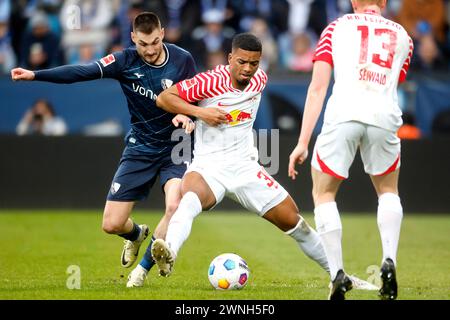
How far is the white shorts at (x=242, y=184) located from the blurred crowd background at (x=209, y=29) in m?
8.99

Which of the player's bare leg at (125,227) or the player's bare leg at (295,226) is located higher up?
the player's bare leg at (295,226)

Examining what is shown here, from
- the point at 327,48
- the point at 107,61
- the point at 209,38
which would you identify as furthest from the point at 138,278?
the point at 209,38

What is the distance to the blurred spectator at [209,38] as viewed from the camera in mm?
17547

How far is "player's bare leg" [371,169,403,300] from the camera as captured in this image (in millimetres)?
7008

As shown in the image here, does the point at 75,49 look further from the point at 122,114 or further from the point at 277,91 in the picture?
the point at 277,91

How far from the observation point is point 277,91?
17.1 metres

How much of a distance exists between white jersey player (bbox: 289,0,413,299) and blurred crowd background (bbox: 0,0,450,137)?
9887 mm

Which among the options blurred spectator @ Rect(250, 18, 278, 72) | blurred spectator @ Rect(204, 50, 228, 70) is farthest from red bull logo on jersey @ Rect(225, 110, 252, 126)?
blurred spectator @ Rect(250, 18, 278, 72)

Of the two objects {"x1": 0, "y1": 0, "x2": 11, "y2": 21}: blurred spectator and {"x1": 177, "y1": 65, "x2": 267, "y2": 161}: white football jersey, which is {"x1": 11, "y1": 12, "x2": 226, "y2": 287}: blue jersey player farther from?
{"x1": 0, "y1": 0, "x2": 11, "y2": 21}: blurred spectator

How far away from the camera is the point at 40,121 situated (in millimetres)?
16922

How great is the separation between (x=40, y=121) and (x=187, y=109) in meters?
9.15

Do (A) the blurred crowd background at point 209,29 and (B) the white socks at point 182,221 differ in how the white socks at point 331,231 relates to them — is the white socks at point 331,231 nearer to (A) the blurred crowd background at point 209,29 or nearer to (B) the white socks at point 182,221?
(B) the white socks at point 182,221

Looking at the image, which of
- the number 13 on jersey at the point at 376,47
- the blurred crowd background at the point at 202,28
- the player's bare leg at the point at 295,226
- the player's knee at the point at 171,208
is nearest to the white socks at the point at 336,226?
the player's bare leg at the point at 295,226
